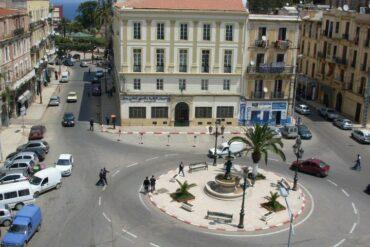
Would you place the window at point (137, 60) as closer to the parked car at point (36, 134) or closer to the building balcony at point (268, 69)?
the parked car at point (36, 134)

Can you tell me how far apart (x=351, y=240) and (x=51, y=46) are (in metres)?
88.5

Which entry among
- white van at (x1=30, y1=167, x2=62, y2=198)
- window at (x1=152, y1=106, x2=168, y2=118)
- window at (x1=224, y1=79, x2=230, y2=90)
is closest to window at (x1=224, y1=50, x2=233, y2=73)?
window at (x1=224, y1=79, x2=230, y2=90)

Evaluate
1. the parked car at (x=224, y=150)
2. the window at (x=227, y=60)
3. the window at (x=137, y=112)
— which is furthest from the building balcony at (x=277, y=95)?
the window at (x=137, y=112)

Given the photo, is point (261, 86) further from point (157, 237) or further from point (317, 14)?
point (157, 237)

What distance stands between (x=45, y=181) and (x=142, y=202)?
8944 mm

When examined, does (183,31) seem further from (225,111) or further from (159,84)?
(225,111)

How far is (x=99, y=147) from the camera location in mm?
54812

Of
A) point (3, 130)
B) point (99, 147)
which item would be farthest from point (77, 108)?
point (99, 147)

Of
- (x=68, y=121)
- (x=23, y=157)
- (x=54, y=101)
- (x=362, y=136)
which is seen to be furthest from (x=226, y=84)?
(x=54, y=101)

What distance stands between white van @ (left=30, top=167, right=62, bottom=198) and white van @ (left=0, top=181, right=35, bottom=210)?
3.91ft

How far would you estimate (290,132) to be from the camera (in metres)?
60.5

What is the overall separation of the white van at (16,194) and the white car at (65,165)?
6.28 m

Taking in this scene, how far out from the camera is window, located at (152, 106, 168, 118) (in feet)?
208

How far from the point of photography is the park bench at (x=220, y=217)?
3666 centimetres
